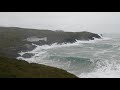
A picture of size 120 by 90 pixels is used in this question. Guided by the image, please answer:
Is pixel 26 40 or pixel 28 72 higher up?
pixel 26 40

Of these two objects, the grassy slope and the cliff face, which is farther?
the cliff face

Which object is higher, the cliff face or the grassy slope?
the cliff face

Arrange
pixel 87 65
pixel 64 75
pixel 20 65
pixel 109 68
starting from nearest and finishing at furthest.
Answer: pixel 64 75
pixel 20 65
pixel 109 68
pixel 87 65

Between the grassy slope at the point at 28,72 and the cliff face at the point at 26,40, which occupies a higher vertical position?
the cliff face at the point at 26,40

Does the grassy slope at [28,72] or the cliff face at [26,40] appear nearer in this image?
the grassy slope at [28,72]

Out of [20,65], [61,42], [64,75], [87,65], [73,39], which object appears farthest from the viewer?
[73,39]

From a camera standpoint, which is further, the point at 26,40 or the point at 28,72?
the point at 26,40
